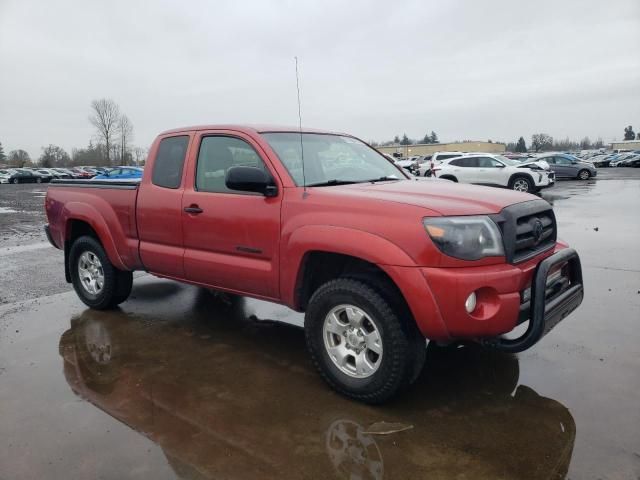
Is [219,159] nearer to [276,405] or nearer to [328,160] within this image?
[328,160]

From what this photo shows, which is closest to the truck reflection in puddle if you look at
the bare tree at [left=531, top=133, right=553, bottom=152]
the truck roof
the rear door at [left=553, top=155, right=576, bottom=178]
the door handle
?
the door handle

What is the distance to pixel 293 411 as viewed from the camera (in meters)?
3.30

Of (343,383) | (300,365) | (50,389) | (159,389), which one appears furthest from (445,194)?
(50,389)

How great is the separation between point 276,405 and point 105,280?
9.31ft

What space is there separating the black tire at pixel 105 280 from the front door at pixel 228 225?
130 centimetres

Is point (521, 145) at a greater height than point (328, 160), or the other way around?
point (521, 145)

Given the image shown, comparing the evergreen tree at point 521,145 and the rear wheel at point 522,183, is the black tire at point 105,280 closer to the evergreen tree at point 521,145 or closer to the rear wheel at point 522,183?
the rear wheel at point 522,183

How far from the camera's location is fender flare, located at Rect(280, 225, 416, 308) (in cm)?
310

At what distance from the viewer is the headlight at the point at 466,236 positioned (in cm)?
298

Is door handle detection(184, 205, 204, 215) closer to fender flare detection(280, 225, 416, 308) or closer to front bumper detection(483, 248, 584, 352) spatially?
fender flare detection(280, 225, 416, 308)

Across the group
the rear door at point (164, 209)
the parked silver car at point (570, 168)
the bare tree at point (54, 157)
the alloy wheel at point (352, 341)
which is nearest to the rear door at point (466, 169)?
the parked silver car at point (570, 168)

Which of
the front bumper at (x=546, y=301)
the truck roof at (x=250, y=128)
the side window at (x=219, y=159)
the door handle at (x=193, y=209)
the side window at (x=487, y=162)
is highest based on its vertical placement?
the truck roof at (x=250, y=128)

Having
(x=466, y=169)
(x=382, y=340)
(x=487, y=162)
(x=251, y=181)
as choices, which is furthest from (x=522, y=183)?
(x=382, y=340)

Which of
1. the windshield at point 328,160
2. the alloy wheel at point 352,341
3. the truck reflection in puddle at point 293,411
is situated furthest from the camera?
the windshield at point 328,160
